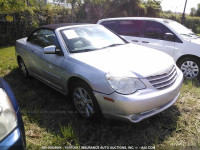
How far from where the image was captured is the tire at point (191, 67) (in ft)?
15.3

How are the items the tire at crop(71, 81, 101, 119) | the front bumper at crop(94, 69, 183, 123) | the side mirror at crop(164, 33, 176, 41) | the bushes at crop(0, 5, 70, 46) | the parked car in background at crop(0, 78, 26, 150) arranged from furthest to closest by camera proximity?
the bushes at crop(0, 5, 70, 46)
the side mirror at crop(164, 33, 176, 41)
the tire at crop(71, 81, 101, 119)
the front bumper at crop(94, 69, 183, 123)
the parked car in background at crop(0, 78, 26, 150)

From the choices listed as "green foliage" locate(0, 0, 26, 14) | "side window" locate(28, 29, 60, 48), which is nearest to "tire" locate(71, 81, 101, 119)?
"side window" locate(28, 29, 60, 48)

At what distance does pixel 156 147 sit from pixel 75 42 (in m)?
2.11

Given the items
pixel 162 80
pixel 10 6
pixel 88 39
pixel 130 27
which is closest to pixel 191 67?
pixel 130 27

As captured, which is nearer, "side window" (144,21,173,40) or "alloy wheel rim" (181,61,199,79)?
"alloy wheel rim" (181,61,199,79)

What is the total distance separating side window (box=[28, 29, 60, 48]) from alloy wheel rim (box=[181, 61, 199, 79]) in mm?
3319

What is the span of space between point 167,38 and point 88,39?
8.59 ft

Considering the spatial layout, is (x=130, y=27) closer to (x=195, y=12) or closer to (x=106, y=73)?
(x=106, y=73)

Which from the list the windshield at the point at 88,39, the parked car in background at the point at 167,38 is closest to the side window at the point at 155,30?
the parked car in background at the point at 167,38

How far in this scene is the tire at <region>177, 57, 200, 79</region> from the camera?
4667mm

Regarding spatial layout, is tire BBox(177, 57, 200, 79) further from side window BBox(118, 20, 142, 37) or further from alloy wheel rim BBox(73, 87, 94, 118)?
alloy wheel rim BBox(73, 87, 94, 118)

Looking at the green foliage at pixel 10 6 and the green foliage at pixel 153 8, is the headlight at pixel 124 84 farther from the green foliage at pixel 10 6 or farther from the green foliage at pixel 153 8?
the green foliage at pixel 153 8

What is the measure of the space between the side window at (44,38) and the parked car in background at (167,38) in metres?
2.73

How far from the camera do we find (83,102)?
9.27 feet
